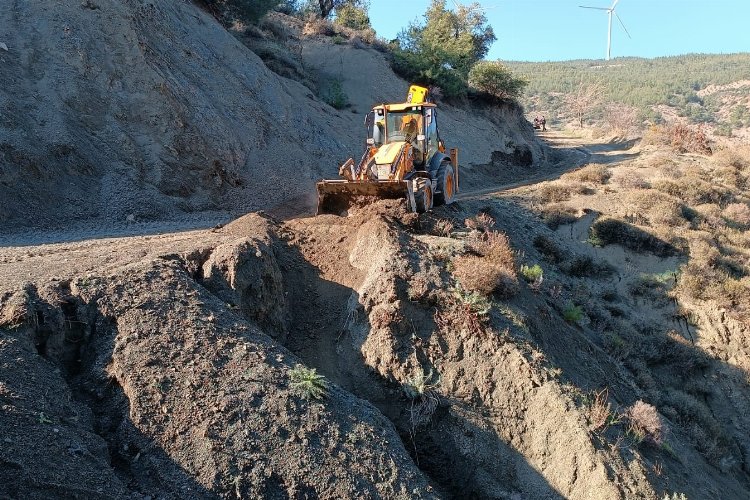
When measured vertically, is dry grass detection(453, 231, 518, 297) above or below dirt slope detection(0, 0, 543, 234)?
below

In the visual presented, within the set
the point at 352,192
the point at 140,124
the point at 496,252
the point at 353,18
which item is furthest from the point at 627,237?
the point at 353,18

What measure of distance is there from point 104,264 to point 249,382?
3.04 metres

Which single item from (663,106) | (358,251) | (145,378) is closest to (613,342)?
(358,251)

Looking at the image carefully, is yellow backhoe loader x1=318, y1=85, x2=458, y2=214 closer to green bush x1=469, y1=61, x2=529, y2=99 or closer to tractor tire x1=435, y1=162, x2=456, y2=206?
tractor tire x1=435, y1=162, x2=456, y2=206

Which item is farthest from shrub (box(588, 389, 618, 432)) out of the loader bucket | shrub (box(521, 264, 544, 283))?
the loader bucket

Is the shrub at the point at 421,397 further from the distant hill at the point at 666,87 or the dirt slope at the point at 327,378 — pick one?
the distant hill at the point at 666,87

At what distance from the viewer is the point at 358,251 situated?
34.4 feet

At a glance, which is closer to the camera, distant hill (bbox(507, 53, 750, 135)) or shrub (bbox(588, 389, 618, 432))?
shrub (bbox(588, 389, 618, 432))

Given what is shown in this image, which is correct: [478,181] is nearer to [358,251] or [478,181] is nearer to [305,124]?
[305,124]

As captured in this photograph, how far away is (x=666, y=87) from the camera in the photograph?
95.8 m

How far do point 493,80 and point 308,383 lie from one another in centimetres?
3374

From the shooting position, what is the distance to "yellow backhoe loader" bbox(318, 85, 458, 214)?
1270 cm

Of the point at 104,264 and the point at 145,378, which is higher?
the point at 104,264

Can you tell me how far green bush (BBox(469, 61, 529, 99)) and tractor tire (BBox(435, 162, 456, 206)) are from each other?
912 inches
